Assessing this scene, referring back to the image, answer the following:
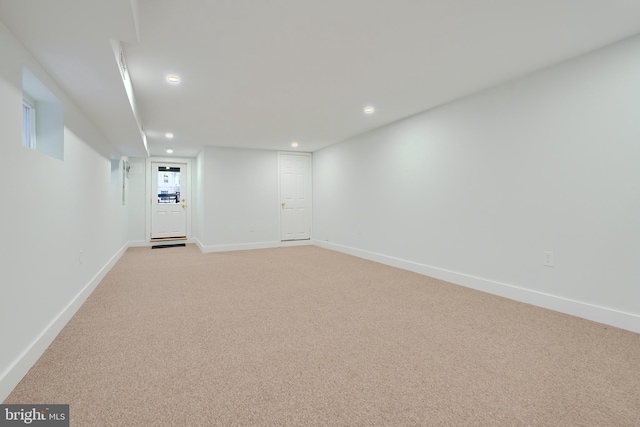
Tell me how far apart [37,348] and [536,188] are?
4.27 metres

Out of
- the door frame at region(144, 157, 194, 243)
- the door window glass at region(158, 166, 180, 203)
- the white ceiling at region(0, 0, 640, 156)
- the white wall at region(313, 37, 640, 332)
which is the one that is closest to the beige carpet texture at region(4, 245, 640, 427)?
the white wall at region(313, 37, 640, 332)

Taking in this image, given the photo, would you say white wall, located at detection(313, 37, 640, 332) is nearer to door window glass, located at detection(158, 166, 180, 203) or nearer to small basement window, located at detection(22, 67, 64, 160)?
small basement window, located at detection(22, 67, 64, 160)

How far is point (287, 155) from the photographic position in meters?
7.15

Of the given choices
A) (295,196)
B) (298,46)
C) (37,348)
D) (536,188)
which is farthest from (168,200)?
(536,188)

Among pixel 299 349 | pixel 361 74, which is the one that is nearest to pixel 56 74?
pixel 361 74

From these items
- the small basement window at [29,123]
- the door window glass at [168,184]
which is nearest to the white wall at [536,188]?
the small basement window at [29,123]

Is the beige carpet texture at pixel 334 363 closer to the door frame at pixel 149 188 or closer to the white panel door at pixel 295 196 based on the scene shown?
the white panel door at pixel 295 196

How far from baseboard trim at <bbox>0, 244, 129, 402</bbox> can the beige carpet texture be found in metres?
0.05

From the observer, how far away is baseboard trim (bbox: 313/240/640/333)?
2410 millimetres

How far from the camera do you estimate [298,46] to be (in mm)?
2406

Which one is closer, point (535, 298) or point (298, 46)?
point (298, 46)

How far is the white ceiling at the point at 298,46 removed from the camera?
1.86 meters

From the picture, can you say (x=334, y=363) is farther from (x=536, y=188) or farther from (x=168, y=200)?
(x=168, y=200)

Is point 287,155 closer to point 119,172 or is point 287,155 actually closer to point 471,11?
point 119,172
